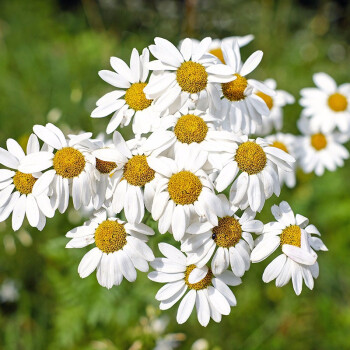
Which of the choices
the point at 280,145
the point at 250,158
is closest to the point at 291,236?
the point at 250,158

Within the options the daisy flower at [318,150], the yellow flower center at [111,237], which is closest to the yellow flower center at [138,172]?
the yellow flower center at [111,237]

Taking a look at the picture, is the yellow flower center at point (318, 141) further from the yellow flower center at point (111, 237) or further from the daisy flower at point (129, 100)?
the yellow flower center at point (111, 237)

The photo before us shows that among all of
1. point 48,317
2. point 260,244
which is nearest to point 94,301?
point 48,317

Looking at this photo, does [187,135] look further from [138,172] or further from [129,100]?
[129,100]

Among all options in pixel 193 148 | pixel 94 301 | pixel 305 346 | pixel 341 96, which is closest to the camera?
pixel 193 148

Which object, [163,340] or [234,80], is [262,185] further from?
[163,340]

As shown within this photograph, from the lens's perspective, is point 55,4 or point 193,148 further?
point 55,4

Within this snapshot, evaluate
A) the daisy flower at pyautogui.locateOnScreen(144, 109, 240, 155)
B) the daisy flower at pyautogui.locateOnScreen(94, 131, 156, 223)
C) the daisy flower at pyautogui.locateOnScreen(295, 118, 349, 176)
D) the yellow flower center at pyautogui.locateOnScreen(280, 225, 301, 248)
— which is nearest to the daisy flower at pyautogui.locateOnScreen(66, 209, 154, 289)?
the daisy flower at pyautogui.locateOnScreen(94, 131, 156, 223)
